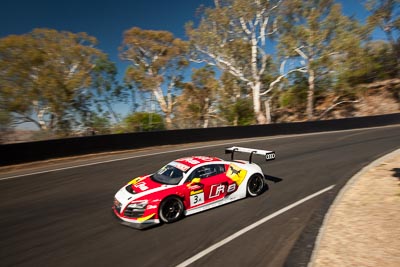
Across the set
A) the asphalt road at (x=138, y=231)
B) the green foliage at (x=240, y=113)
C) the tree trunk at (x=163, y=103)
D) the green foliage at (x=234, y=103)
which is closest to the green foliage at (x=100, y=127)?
the asphalt road at (x=138, y=231)

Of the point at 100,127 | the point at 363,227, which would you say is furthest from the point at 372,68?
Result: the point at 363,227

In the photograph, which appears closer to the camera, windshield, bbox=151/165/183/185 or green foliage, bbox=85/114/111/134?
windshield, bbox=151/165/183/185

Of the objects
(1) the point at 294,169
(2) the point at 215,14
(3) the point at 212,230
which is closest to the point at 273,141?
(1) the point at 294,169

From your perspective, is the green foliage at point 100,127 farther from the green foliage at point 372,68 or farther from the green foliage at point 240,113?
the green foliage at point 372,68

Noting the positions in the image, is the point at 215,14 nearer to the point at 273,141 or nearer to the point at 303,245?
the point at 273,141

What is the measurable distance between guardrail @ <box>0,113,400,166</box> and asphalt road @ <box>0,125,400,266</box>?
1.33 m

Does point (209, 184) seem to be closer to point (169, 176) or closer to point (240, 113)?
point (169, 176)

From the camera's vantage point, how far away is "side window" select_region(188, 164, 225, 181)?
830cm

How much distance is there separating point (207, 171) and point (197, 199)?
2.90ft

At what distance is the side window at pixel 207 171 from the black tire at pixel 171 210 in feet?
2.44

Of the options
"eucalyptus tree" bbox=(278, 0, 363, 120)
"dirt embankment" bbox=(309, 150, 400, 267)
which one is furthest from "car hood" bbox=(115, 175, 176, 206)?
"eucalyptus tree" bbox=(278, 0, 363, 120)

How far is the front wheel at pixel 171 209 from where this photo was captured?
24.5 feet

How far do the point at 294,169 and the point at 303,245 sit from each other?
252 inches

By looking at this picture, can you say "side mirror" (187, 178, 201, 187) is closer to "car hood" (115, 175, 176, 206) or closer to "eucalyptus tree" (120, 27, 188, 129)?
"car hood" (115, 175, 176, 206)
